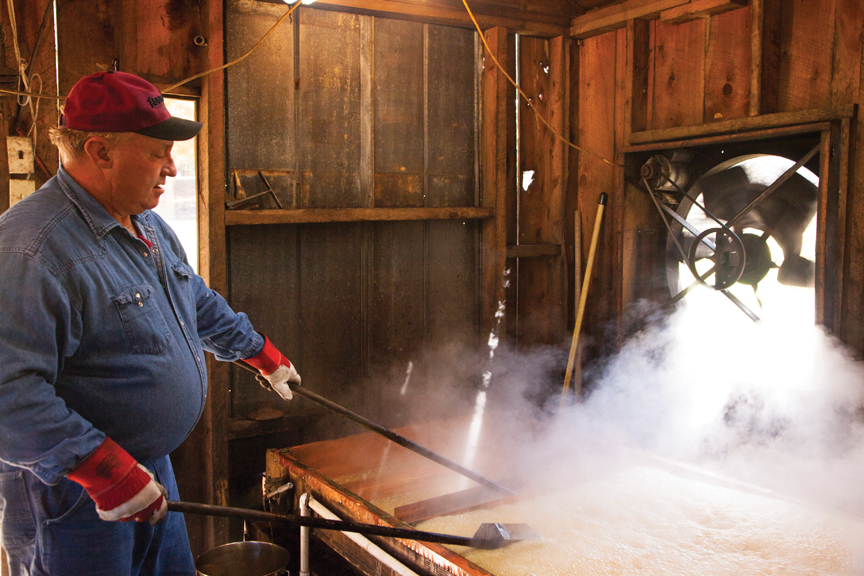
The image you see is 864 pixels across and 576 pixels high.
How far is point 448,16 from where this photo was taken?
159 inches

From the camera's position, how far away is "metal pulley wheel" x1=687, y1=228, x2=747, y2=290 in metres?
3.45

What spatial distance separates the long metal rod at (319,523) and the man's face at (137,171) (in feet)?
2.80

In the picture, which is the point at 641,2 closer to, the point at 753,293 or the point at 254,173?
the point at 753,293

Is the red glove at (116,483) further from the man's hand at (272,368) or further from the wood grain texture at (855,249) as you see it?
the wood grain texture at (855,249)

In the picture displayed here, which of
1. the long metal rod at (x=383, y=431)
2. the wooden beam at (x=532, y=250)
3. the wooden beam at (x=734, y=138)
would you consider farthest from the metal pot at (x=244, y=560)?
the wooden beam at (x=734, y=138)

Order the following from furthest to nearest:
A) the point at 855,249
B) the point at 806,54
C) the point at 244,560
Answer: the point at 806,54 → the point at 855,249 → the point at 244,560

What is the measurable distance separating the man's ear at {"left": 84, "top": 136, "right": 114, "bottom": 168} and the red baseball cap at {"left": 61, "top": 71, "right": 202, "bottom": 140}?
0.10 feet

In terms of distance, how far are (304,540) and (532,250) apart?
2.48 metres

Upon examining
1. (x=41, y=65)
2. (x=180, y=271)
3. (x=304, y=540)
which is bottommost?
(x=304, y=540)

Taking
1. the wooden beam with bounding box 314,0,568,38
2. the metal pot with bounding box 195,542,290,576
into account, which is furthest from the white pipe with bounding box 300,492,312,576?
the wooden beam with bounding box 314,0,568,38

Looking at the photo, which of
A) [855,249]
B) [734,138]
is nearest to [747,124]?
[734,138]

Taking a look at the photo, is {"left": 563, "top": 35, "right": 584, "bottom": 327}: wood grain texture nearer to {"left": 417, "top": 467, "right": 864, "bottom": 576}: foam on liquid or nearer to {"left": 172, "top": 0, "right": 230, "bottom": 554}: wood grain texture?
{"left": 417, "top": 467, "right": 864, "bottom": 576}: foam on liquid

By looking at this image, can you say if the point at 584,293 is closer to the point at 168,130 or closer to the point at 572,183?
the point at 572,183

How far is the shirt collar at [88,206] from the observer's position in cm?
183
